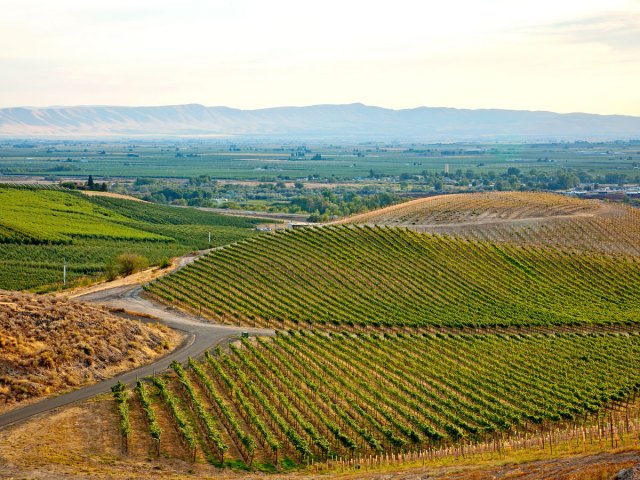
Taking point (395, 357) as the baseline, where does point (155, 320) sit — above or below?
above

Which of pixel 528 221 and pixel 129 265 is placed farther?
pixel 528 221

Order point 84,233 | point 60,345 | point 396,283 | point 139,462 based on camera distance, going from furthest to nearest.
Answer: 1. point 84,233
2. point 396,283
3. point 60,345
4. point 139,462

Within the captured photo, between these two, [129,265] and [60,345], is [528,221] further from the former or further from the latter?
[60,345]

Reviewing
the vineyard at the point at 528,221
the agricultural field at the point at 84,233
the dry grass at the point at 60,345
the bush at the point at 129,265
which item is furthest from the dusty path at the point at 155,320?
the vineyard at the point at 528,221

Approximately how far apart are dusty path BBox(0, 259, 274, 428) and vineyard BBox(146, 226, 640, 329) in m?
2.19

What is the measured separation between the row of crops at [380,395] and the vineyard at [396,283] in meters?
7.47

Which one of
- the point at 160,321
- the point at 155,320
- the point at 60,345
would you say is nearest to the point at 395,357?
the point at 160,321

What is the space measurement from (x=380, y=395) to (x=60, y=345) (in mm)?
19260

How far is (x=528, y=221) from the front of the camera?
336 feet

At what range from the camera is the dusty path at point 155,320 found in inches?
1772

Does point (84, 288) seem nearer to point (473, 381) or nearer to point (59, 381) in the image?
point (59, 381)

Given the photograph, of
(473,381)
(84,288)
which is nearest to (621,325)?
(473,381)

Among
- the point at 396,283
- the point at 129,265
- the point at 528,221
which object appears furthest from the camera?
the point at 528,221

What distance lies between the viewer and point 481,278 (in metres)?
82.1
